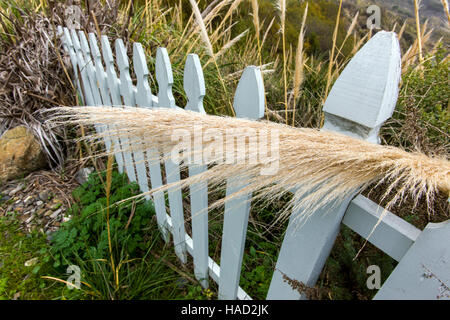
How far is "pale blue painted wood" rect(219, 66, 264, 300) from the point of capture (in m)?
0.80

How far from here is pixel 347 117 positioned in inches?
25.4

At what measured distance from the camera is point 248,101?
0.85 metres

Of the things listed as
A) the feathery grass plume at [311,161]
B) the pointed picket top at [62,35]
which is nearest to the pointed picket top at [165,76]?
the feathery grass plume at [311,161]

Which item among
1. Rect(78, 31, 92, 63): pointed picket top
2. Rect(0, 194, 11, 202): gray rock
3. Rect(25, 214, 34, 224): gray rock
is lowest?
Rect(25, 214, 34, 224): gray rock

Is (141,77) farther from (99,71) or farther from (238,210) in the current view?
(238,210)

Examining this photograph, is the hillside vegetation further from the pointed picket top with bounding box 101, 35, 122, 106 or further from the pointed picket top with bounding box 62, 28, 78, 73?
the pointed picket top with bounding box 101, 35, 122, 106

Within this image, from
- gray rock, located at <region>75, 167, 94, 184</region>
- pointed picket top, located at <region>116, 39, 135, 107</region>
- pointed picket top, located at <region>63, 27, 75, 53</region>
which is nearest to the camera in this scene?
pointed picket top, located at <region>116, 39, 135, 107</region>

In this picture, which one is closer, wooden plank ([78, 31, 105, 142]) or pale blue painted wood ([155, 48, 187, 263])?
pale blue painted wood ([155, 48, 187, 263])

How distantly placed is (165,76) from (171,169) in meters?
0.46

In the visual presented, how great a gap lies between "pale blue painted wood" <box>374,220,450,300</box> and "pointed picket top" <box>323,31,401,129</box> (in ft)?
0.88

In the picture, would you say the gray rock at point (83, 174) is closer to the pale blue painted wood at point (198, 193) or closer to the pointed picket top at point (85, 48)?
the pointed picket top at point (85, 48)

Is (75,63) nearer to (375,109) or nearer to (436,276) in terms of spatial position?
(375,109)

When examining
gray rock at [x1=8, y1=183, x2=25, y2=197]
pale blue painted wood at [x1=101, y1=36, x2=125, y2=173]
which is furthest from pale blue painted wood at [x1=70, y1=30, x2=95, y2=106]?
gray rock at [x1=8, y1=183, x2=25, y2=197]

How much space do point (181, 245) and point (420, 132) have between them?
128 cm
